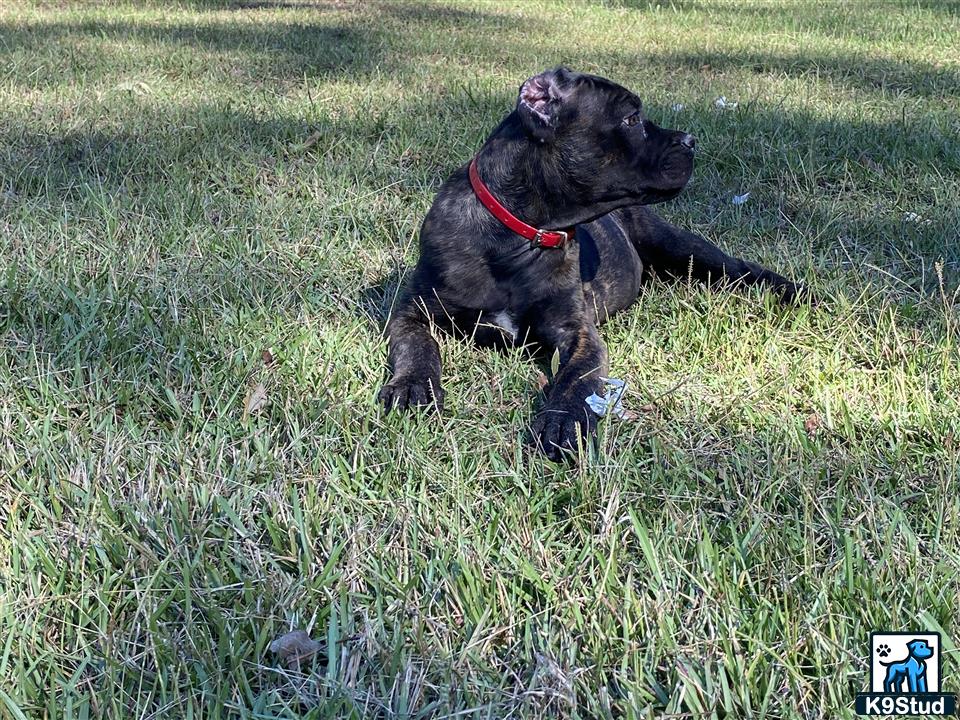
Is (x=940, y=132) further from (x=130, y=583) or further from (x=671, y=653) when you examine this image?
(x=130, y=583)

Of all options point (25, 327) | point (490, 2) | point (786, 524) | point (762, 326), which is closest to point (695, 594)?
point (786, 524)

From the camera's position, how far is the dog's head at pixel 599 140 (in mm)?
3248

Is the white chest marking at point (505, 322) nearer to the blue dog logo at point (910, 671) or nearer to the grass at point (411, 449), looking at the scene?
the grass at point (411, 449)

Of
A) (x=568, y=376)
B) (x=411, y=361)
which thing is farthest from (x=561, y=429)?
(x=411, y=361)

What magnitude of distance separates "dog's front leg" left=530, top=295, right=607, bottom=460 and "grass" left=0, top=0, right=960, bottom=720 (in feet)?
0.32

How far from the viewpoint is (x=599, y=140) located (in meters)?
3.28

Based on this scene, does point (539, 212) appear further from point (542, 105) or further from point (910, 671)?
point (910, 671)

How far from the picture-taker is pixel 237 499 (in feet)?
7.59

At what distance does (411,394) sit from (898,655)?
158 cm

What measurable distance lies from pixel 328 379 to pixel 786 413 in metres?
1.47

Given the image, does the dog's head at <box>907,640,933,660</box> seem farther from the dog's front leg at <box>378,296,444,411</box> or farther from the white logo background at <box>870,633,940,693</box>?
the dog's front leg at <box>378,296,444,411</box>

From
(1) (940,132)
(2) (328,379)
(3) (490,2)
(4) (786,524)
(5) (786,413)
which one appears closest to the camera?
(4) (786,524)

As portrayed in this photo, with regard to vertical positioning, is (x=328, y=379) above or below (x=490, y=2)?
below

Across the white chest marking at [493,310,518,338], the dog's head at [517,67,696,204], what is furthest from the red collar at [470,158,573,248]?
the white chest marking at [493,310,518,338]
